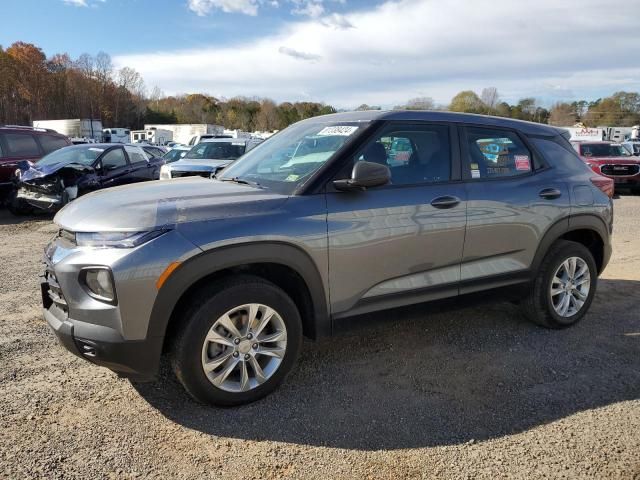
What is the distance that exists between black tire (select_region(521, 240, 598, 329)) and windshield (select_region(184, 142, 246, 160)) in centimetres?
837

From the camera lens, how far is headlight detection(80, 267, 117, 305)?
2.63m

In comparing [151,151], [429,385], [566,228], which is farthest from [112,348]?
[151,151]

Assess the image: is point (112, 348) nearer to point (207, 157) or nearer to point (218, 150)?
point (207, 157)

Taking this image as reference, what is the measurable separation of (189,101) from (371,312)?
129 meters

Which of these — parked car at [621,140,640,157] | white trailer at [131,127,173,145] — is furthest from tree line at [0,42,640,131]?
parked car at [621,140,640,157]

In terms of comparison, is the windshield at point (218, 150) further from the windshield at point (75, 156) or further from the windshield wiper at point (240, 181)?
the windshield wiper at point (240, 181)

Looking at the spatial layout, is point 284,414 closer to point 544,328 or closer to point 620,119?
point 544,328

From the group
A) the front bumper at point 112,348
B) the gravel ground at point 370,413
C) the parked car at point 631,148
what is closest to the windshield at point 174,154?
the gravel ground at point 370,413

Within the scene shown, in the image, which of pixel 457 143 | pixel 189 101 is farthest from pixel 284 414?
pixel 189 101

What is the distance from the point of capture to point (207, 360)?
2.93m

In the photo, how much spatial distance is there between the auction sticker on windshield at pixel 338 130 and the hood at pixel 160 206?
702 millimetres

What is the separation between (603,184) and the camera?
455cm

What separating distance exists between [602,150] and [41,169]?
52.5 feet

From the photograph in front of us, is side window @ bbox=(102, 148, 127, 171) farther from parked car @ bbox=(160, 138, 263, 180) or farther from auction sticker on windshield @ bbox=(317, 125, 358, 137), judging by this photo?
auction sticker on windshield @ bbox=(317, 125, 358, 137)
